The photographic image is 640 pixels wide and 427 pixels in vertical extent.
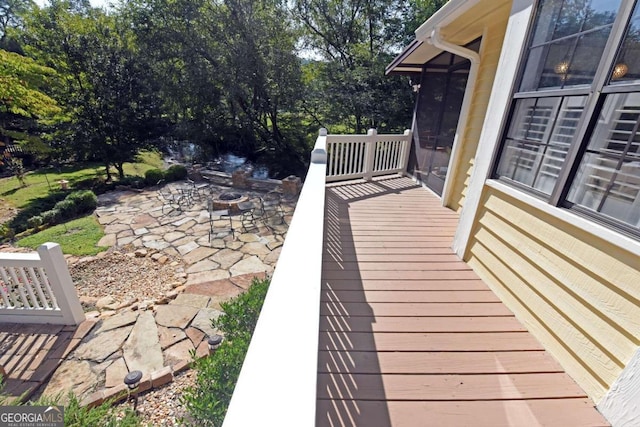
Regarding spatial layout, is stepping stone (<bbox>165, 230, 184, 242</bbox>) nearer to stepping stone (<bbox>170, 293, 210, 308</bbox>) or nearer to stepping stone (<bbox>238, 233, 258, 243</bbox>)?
stepping stone (<bbox>238, 233, 258, 243</bbox>)

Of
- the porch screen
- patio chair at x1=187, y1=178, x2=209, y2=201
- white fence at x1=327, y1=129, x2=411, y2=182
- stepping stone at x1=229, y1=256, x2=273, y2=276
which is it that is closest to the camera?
the porch screen

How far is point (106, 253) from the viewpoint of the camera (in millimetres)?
4777

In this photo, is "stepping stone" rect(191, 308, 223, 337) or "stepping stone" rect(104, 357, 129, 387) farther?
"stepping stone" rect(191, 308, 223, 337)

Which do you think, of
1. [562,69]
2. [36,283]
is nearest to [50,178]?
[36,283]

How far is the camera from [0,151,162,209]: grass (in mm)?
8305

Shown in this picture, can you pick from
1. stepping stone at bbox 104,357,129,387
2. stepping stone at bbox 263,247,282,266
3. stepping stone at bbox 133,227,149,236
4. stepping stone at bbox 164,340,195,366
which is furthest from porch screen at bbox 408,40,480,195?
stepping stone at bbox 133,227,149,236

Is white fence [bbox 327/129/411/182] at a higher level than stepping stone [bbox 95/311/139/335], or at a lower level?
higher

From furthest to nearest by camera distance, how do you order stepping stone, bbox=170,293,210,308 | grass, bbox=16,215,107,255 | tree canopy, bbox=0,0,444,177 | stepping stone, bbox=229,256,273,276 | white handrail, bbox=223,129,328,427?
tree canopy, bbox=0,0,444,177 < grass, bbox=16,215,107,255 < stepping stone, bbox=229,256,273,276 < stepping stone, bbox=170,293,210,308 < white handrail, bbox=223,129,328,427

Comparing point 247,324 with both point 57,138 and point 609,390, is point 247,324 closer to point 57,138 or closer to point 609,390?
point 609,390

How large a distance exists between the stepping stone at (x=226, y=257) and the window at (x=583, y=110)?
161 inches

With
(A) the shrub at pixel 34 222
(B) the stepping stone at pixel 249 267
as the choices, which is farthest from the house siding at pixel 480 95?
(A) the shrub at pixel 34 222

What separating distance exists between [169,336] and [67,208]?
5.85 metres

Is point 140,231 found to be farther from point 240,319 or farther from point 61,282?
point 240,319

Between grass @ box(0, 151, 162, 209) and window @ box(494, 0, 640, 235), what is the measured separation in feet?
37.0
